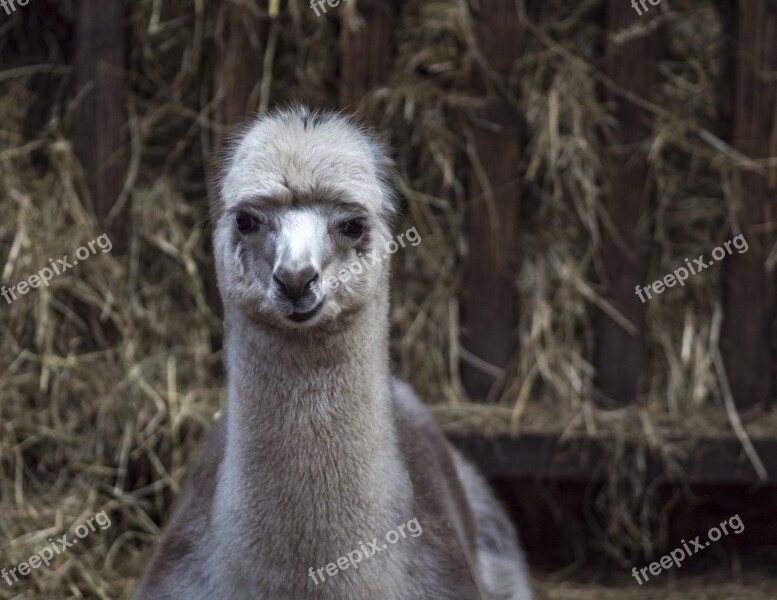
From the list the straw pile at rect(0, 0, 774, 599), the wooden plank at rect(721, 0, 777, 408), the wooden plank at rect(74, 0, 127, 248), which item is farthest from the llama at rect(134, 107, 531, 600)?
the wooden plank at rect(721, 0, 777, 408)

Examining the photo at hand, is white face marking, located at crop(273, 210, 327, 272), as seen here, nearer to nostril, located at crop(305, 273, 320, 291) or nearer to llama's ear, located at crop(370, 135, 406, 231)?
nostril, located at crop(305, 273, 320, 291)

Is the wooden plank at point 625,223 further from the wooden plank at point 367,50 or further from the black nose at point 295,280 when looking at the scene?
the black nose at point 295,280

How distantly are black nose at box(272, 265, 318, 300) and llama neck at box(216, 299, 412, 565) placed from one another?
0.19m

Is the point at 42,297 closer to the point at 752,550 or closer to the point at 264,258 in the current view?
the point at 264,258

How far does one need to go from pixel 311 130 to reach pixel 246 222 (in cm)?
26

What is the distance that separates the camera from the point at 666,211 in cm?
401

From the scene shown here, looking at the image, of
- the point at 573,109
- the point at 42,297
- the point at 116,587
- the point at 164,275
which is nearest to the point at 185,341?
the point at 164,275

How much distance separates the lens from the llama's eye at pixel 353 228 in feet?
7.73

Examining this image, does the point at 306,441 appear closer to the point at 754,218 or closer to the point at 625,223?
the point at 625,223

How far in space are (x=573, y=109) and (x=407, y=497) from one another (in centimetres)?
191

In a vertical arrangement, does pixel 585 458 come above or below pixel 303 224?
below

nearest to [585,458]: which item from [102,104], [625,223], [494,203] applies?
[625,223]

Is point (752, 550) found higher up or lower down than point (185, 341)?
lower down

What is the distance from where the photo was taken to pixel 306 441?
2.37 meters
